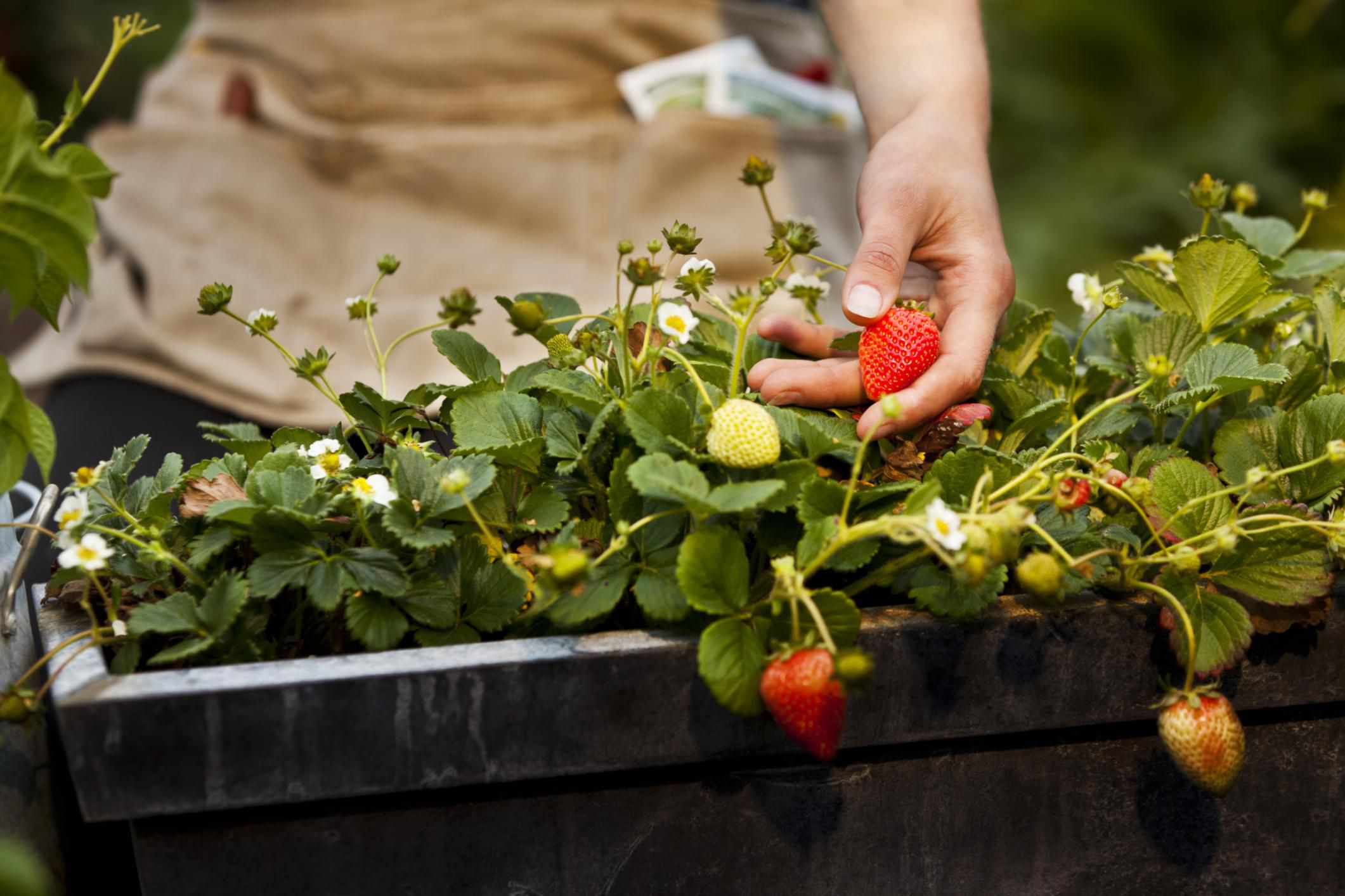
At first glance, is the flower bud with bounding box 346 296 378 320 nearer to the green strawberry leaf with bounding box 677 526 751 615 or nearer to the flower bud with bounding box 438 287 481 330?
the flower bud with bounding box 438 287 481 330

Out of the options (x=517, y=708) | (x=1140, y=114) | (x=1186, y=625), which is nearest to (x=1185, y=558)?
(x=1186, y=625)

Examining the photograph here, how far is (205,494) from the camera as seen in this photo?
0.63 meters

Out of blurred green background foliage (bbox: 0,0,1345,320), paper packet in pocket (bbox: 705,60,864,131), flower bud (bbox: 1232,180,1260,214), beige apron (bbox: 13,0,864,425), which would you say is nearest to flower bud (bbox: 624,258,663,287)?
flower bud (bbox: 1232,180,1260,214)

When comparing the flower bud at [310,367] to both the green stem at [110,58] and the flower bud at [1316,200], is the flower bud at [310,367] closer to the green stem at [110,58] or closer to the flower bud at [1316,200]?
the green stem at [110,58]

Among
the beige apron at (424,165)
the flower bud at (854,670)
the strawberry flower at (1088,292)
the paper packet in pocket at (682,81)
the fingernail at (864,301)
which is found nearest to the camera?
the flower bud at (854,670)

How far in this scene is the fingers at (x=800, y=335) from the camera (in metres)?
0.77

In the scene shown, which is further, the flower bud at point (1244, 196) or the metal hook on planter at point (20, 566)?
the flower bud at point (1244, 196)

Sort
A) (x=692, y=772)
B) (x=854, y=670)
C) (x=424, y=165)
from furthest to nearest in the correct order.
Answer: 1. (x=424, y=165)
2. (x=692, y=772)
3. (x=854, y=670)

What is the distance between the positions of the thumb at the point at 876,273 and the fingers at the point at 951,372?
47 mm

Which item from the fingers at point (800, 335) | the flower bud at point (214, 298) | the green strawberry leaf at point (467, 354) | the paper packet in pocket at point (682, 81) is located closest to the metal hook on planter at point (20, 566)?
the flower bud at point (214, 298)

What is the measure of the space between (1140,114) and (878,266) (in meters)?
3.47

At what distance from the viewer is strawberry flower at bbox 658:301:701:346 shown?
24.8 inches

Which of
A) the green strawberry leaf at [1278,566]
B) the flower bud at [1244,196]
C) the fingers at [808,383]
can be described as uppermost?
the flower bud at [1244,196]

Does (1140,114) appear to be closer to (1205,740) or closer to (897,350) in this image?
(897,350)
